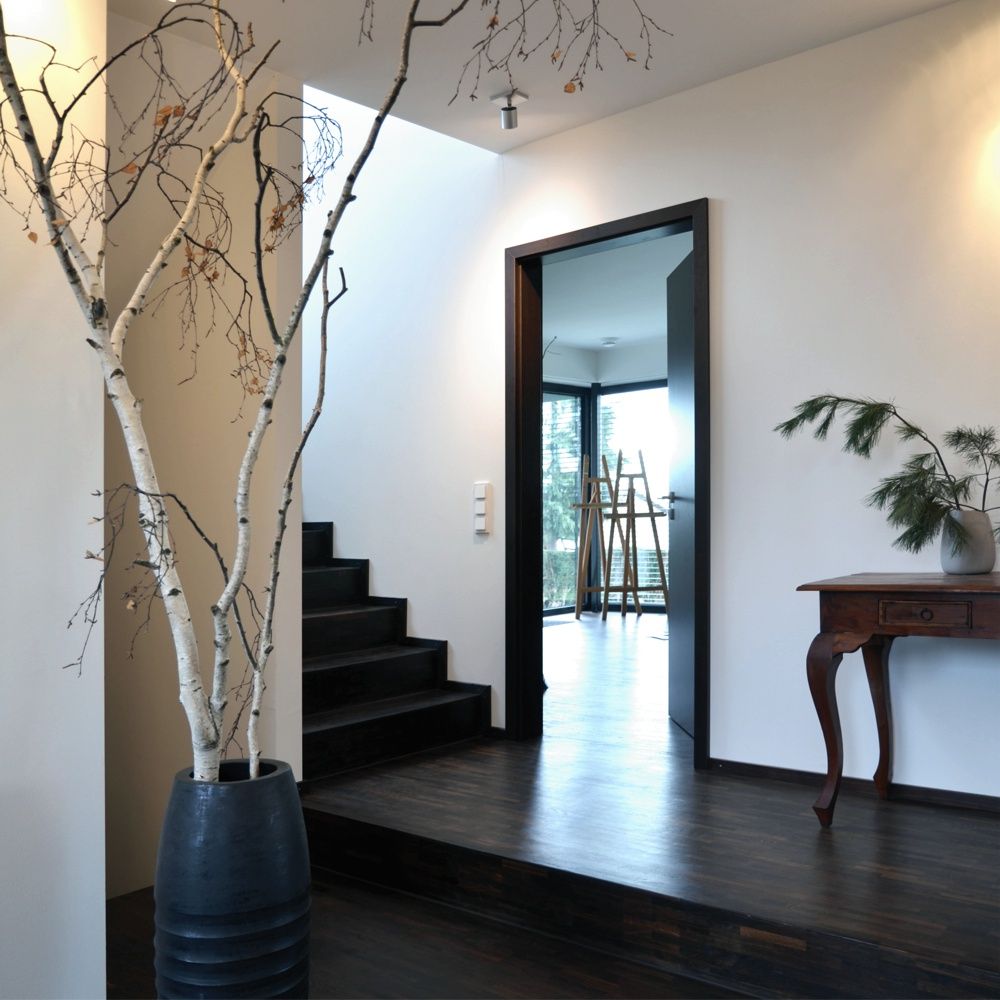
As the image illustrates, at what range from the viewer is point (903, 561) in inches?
128

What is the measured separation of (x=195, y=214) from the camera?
1838mm

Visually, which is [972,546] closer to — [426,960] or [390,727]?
[426,960]

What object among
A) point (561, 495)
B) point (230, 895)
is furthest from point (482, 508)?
point (561, 495)

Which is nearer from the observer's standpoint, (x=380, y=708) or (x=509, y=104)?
(x=509, y=104)

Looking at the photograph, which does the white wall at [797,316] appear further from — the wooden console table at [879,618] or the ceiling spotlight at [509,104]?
the ceiling spotlight at [509,104]

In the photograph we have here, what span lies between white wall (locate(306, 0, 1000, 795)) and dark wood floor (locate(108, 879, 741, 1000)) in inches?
51.0

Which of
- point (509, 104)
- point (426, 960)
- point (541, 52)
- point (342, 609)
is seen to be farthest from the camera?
point (342, 609)

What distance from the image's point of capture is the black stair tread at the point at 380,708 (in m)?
3.74

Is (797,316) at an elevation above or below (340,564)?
above

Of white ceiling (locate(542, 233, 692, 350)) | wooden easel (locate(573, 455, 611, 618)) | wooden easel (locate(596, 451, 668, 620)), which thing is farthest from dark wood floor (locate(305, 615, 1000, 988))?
wooden easel (locate(573, 455, 611, 618))

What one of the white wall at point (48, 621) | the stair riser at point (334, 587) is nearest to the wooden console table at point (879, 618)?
the white wall at point (48, 621)

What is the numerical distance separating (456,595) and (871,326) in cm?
209

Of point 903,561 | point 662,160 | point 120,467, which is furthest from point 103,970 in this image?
point 662,160

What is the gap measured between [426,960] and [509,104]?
2.96 m
